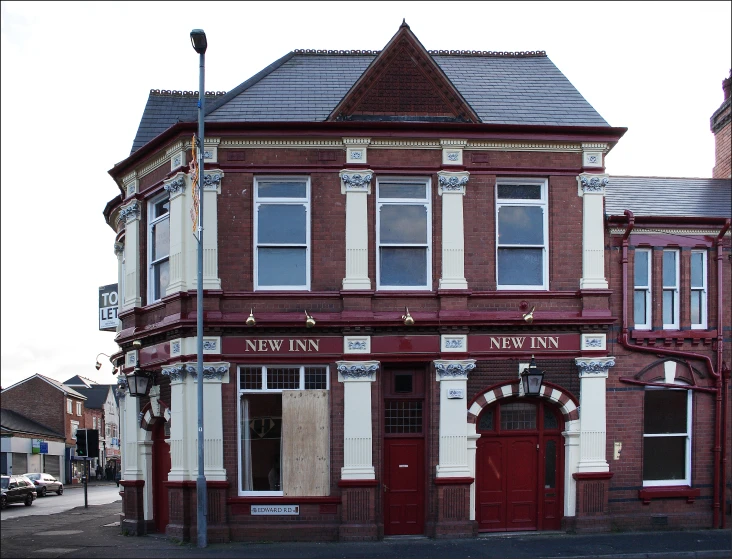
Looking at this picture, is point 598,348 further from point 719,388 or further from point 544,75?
point 544,75

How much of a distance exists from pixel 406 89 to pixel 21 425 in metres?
51.0

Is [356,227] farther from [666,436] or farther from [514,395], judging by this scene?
[666,436]

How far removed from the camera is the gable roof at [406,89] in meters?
18.0

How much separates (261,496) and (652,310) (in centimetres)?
919

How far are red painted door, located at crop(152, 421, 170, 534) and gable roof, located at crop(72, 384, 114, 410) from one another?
61.9 metres

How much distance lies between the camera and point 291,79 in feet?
64.1

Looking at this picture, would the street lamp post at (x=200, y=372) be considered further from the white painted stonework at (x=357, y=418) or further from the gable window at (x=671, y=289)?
the gable window at (x=671, y=289)

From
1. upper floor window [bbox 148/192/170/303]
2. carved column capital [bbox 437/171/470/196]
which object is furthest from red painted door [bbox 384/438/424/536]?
upper floor window [bbox 148/192/170/303]

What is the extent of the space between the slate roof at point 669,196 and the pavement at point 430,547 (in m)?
6.79

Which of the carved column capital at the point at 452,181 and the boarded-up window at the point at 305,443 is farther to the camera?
the carved column capital at the point at 452,181

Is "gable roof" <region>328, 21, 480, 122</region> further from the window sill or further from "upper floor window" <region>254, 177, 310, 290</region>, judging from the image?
the window sill

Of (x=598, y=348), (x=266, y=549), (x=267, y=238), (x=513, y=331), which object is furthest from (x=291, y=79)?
(x=266, y=549)

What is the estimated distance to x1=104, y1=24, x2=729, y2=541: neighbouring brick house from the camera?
17.2 meters

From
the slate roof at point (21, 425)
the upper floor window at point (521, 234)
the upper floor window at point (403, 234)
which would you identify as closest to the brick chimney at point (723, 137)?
the upper floor window at point (521, 234)
